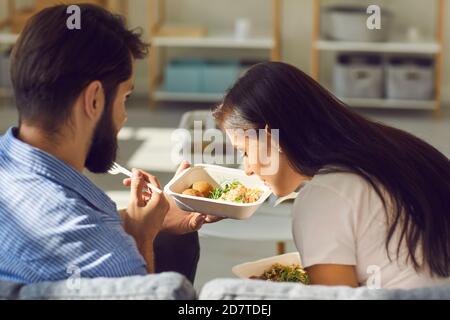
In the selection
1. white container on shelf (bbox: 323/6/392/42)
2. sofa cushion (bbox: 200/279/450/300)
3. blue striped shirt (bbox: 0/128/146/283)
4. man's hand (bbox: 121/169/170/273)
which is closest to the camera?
sofa cushion (bbox: 200/279/450/300)

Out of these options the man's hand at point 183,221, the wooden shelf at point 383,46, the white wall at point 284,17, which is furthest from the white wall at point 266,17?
the man's hand at point 183,221

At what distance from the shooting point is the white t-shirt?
164 cm

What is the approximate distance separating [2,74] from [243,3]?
4.66 feet

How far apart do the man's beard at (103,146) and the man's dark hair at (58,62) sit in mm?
67

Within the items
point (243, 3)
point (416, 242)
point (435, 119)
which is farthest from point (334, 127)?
point (243, 3)

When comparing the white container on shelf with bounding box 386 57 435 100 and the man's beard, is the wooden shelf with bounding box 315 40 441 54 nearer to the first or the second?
the white container on shelf with bounding box 386 57 435 100

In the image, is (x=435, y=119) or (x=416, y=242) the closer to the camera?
(x=416, y=242)

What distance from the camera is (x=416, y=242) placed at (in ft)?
5.41

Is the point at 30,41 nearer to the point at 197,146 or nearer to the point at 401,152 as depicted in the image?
the point at 401,152

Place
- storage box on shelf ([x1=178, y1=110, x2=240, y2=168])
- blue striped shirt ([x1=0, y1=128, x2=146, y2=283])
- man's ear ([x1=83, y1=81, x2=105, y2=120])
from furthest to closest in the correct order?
1. storage box on shelf ([x1=178, y1=110, x2=240, y2=168])
2. man's ear ([x1=83, y1=81, x2=105, y2=120])
3. blue striped shirt ([x1=0, y1=128, x2=146, y2=283])

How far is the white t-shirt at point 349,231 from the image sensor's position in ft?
Answer: 5.38

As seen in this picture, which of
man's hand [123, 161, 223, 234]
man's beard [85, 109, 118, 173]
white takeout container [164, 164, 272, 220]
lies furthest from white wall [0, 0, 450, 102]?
man's beard [85, 109, 118, 173]

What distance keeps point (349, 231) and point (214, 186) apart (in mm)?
716

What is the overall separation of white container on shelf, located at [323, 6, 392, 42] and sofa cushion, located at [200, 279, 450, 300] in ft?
12.2
